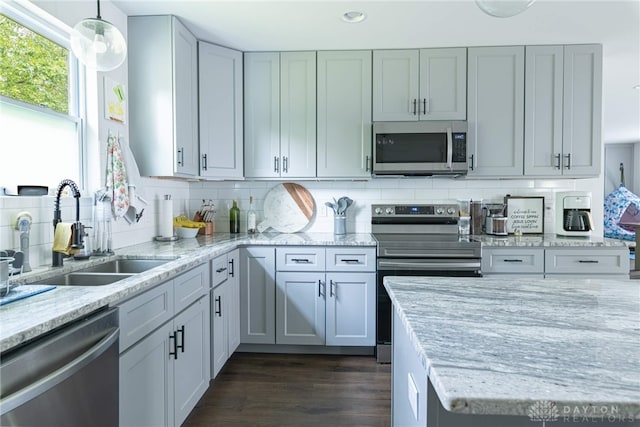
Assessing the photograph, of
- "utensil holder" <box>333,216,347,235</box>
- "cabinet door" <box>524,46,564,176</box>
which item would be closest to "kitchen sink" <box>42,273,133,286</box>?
"utensil holder" <box>333,216,347,235</box>

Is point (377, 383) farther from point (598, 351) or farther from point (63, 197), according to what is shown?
point (63, 197)

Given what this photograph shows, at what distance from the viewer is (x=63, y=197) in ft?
6.45

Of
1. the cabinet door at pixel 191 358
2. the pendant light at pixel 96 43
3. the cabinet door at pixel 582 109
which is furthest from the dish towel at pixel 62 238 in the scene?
the cabinet door at pixel 582 109

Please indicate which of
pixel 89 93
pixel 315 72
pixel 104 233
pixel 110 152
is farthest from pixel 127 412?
pixel 315 72

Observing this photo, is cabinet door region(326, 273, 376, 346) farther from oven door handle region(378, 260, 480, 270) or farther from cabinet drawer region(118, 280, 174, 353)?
cabinet drawer region(118, 280, 174, 353)

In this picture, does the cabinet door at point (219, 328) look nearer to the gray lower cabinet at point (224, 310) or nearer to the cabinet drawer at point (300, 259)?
the gray lower cabinet at point (224, 310)

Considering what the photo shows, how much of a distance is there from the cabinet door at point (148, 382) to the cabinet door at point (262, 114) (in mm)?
1732

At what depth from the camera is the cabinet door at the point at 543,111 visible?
3.04 m

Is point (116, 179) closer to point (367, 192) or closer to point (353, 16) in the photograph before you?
point (353, 16)

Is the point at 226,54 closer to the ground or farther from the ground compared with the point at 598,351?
farther from the ground

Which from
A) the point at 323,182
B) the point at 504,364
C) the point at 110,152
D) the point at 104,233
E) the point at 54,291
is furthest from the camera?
the point at 323,182

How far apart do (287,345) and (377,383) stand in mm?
792

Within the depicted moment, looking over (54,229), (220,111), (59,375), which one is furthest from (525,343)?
(220,111)

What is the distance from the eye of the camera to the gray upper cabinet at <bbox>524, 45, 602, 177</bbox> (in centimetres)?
302
